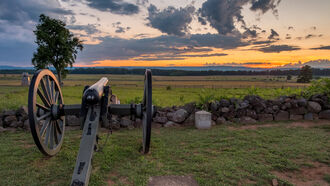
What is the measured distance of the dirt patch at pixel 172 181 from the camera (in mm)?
3721

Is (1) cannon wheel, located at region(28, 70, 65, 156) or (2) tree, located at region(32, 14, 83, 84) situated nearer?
(1) cannon wheel, located at region(28, 70, 65, 156)

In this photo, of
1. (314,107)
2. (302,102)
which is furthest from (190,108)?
(314,107)

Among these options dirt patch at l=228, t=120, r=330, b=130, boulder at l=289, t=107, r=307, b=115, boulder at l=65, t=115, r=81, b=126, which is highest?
boulder at l=289, t=107, r=307, b=115

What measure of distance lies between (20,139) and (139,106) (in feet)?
13.3

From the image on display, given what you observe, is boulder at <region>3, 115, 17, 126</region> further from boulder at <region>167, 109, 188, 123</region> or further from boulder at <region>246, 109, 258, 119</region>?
boulder at <region>246, 109, 258, 119</region>

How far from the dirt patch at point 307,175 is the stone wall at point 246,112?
4119 millimetres

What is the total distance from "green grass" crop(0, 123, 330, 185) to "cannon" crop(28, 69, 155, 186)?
0.46 m

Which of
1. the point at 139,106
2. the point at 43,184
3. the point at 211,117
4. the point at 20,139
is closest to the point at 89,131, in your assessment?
the point at 43,184

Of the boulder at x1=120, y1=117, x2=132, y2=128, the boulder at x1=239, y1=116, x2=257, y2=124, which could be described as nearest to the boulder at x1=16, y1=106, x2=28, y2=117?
the boulder at x1=120, y1=117, x2=132, y2=128

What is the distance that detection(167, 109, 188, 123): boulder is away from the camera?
27.0ft

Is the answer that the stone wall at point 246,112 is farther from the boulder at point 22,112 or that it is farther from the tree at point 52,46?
the tree at point 52,46

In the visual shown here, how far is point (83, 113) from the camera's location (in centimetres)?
425

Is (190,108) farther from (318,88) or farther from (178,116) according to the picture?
(318,88)

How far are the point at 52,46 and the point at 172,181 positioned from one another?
30181mm
